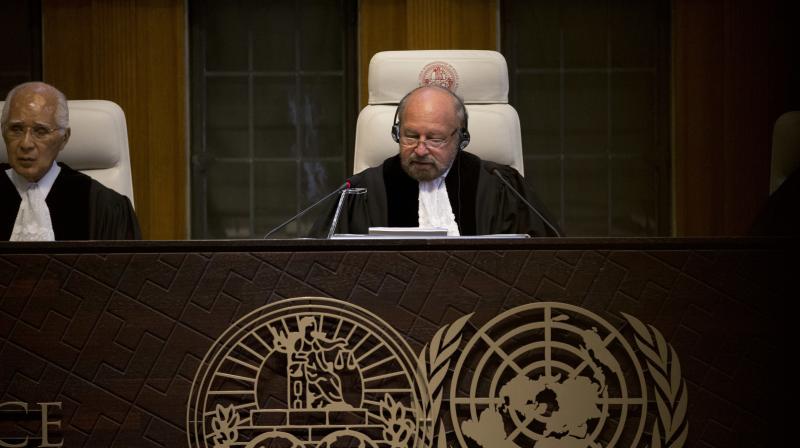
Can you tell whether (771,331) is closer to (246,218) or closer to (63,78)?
(246,218)

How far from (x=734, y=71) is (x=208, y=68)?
2298mm

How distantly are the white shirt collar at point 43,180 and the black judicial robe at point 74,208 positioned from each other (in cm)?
1

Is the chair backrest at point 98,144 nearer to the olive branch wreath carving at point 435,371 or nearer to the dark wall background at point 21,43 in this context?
the dark wall background at point 21,43

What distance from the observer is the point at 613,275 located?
176 cm

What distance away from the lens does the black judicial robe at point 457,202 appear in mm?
3131

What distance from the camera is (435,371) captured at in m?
1.72

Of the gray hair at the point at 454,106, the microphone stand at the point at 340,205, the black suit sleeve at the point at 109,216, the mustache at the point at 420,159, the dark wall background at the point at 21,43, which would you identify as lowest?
the black suit sleeve at the point at 109,216

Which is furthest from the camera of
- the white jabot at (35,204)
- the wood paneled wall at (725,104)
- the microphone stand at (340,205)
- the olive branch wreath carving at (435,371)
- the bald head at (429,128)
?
the wood paneled wall at (725,104)

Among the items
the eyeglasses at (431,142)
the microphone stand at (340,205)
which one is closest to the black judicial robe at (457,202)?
the eyeglasses at (431,142)

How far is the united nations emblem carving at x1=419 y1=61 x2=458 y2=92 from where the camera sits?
3201mm

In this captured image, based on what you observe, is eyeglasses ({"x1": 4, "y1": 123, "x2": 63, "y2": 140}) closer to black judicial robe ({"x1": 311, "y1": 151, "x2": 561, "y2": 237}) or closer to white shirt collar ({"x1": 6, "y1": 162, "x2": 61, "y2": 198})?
white shirt collar ({"x1": 6, "y1": 162, "x2": 61, "y2": 198})

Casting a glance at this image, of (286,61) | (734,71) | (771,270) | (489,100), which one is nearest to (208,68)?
(286,61)

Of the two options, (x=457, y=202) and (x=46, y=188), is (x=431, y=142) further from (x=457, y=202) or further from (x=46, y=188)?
(x=46, y=188)

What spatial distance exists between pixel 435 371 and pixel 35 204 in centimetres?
191
